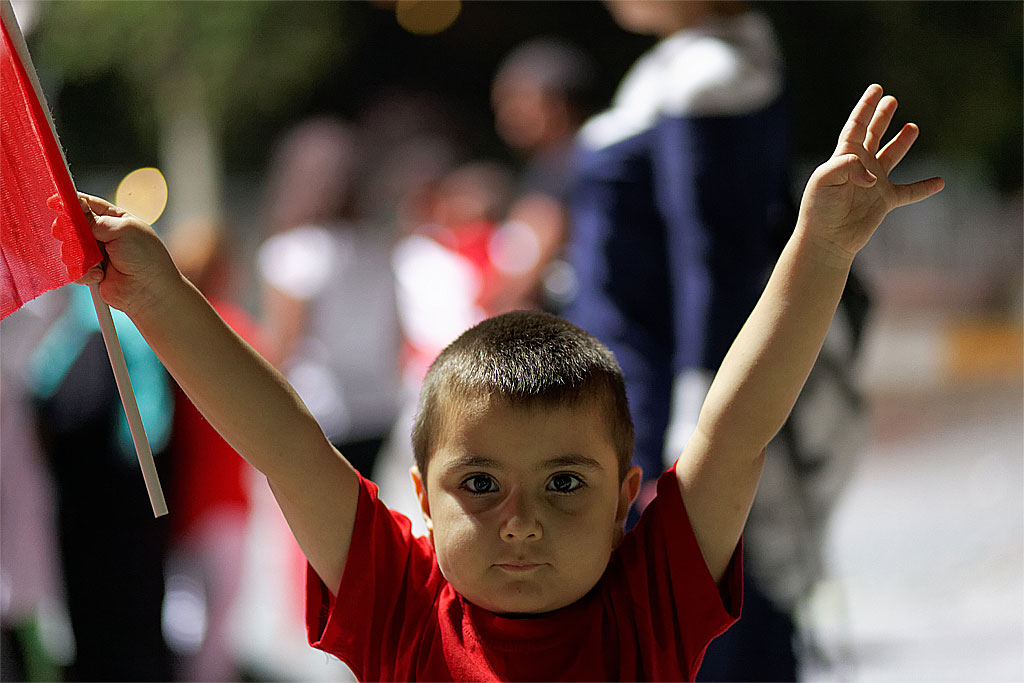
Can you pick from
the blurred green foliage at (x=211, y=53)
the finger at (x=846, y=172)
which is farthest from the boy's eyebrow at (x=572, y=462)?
the blurred green foliage at (x=211, y=53)

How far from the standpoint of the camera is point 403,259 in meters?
3.57

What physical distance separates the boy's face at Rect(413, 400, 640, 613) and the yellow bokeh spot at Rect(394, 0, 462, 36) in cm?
585

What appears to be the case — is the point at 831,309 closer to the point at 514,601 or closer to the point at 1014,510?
the point at 514,601

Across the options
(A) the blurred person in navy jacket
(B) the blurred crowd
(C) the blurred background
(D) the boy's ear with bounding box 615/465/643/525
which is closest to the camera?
(D) the boy's ear with bounding box 615/465/643/525

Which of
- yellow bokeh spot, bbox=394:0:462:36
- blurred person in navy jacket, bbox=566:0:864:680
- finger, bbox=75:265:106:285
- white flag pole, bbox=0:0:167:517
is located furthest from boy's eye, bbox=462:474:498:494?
yellow bokeh spot, bbox=394:0:462:36

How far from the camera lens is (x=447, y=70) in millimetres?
6621

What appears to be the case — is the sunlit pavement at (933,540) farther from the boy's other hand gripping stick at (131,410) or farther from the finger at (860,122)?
the boy's other hand gripping stick at (131,410)

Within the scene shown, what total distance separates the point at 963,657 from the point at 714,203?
154 cm

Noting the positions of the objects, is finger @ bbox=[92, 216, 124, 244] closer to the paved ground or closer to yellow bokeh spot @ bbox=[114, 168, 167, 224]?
the paved ground

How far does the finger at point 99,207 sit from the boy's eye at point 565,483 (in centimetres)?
46

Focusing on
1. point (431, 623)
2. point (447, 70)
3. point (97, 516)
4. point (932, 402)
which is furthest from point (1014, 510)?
point (447, 70)

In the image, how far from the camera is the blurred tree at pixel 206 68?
548 centimetres

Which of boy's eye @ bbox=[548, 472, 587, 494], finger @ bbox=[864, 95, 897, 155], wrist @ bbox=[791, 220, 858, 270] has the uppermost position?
finger @ bbox=[864, 95, 897, 155]

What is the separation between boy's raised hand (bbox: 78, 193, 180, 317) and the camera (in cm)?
87
